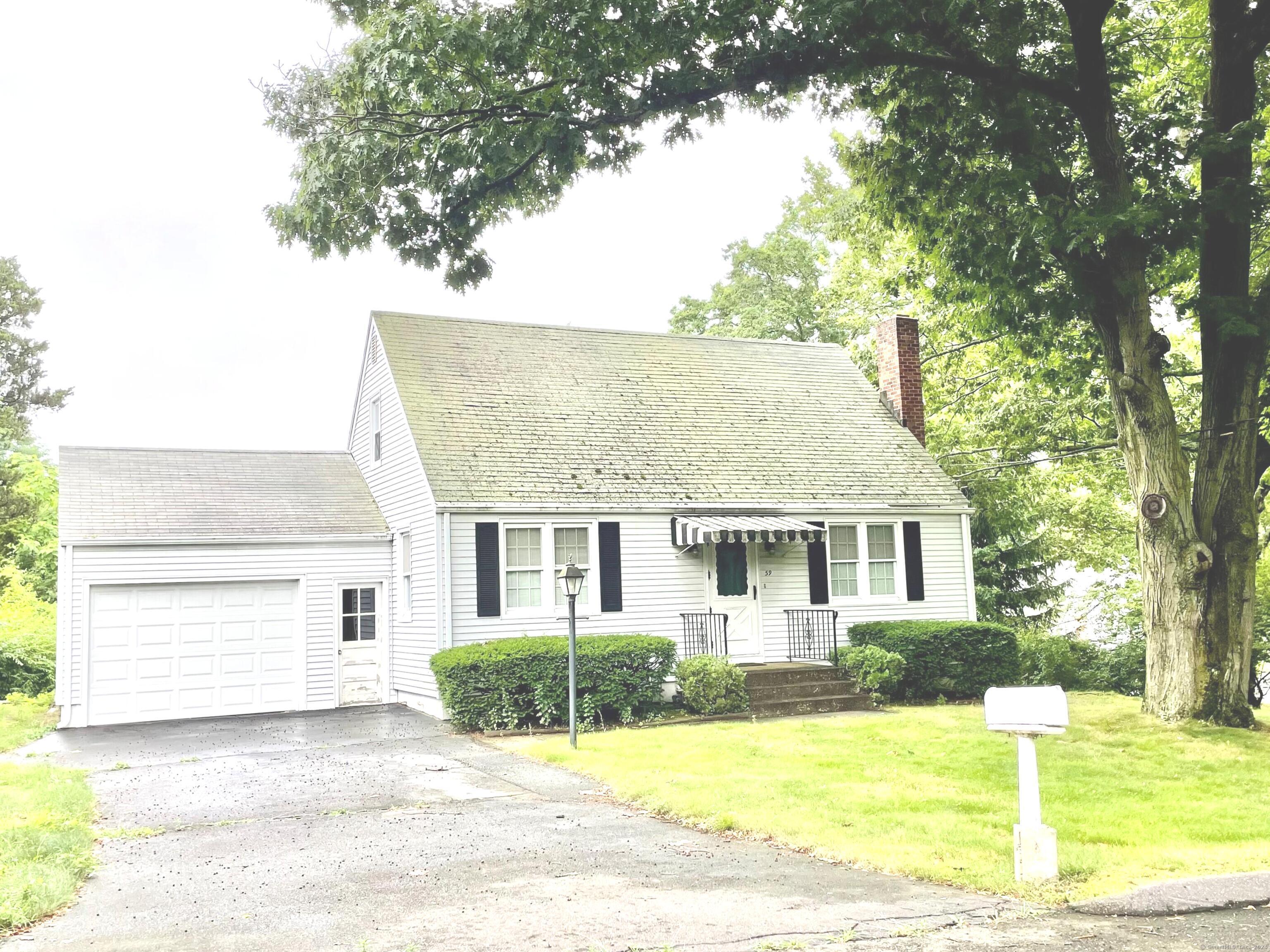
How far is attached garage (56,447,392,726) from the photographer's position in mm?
16812

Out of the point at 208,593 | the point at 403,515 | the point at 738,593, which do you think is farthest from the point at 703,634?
the point at 208,593

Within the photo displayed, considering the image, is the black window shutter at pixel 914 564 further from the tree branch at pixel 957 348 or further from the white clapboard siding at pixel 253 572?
the white clapboard siding at pixel 253 572

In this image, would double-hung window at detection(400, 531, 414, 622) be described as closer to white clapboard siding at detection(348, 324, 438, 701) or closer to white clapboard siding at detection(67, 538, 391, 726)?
white clapboard siding at detection(348, 324, 438, 701)

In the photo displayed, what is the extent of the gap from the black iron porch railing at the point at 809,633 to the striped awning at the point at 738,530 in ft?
4.62

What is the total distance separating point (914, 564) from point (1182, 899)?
14.1 metres

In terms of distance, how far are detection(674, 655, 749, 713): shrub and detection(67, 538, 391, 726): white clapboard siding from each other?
20.8ft

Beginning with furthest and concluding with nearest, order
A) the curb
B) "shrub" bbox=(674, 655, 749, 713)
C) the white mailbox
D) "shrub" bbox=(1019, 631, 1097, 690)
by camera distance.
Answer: "shrub" bbox=(1019, 631, 1097, 690), "shrub" bbox=(674, 655, 749, 713), the white mailbox, the curb

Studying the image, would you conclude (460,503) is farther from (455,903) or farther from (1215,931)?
(1215,931)

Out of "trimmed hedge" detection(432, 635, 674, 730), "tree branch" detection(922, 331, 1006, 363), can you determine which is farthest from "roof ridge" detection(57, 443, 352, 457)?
"tree branch" detection(922, 331, 1006, 363)

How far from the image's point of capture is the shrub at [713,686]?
15930 mm

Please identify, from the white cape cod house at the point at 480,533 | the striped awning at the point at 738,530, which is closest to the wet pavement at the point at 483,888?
the white cape cod house at the point at 480,533

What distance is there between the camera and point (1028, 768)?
634cm

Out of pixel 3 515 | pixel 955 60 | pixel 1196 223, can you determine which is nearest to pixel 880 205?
pixel 955 60

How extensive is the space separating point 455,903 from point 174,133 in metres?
26.8
